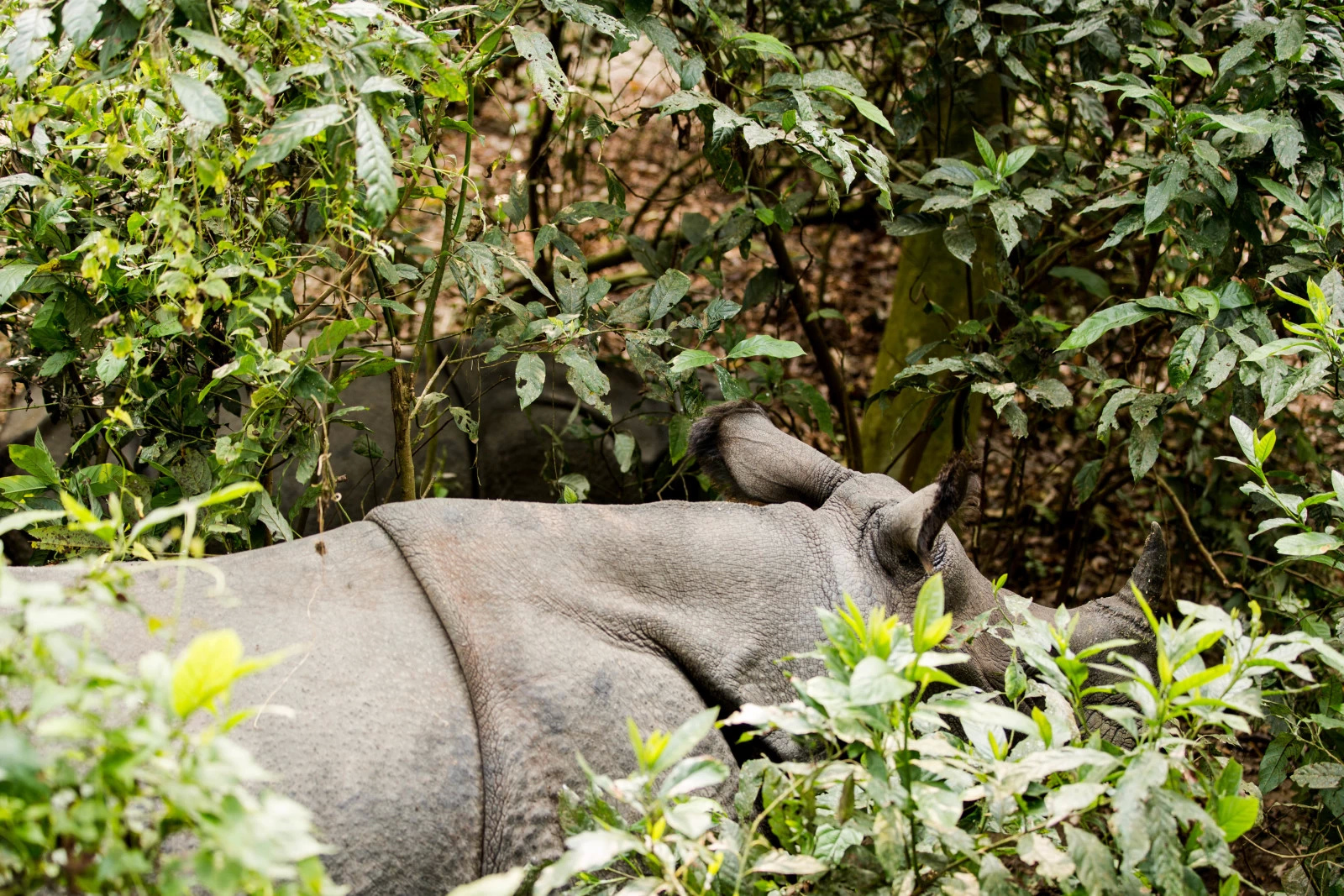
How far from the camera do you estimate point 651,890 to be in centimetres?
170

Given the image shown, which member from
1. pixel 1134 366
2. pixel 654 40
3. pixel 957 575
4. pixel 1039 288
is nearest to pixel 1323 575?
pixel 1134 366

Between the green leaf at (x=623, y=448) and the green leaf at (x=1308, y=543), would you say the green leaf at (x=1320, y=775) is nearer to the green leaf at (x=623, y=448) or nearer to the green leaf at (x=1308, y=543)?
the green leaf at (x=1308, y=543)

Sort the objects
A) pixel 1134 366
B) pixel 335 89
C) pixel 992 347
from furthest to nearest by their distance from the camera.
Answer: pixel 1134 366, pixel 992 347, pixel 335 89

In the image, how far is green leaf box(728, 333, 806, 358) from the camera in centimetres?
300

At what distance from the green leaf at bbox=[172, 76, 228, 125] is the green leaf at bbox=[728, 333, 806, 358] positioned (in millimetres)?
1467

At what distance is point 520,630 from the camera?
2396 millimetres

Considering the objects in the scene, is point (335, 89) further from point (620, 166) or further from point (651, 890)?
point (620, 166)

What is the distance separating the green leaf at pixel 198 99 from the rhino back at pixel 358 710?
796 mm

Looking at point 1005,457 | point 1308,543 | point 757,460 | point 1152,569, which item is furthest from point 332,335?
point 1005,457

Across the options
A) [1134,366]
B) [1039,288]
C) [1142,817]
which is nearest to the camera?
[1142,817]

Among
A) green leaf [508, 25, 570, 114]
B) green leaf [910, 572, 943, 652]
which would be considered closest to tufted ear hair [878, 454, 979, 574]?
green leaf [910, 572, 943, 652]

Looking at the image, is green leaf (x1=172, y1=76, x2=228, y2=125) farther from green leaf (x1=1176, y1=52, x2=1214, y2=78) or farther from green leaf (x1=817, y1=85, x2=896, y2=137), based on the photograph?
green leaf (x1=1176, y1=52, x2=1214, y2=78)

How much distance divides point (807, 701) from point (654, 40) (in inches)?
81.6

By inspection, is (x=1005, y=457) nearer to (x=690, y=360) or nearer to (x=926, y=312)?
(x=926, y=312)
